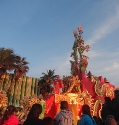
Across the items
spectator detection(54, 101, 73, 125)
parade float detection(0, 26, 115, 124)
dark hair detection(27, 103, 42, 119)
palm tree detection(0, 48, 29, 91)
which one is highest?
palm tree detection(0, 48, 29, 91)

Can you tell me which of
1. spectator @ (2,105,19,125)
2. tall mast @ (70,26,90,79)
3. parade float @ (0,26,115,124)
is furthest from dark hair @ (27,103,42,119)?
→ tall mast @ (70,26,90,79)

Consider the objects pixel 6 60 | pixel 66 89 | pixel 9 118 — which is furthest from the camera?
pixel 6 60

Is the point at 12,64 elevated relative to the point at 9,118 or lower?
elevated

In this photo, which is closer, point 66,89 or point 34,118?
point 34,118

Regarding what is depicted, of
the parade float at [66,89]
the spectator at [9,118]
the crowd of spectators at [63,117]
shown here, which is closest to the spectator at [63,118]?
the crowd of spectators at [63,117]

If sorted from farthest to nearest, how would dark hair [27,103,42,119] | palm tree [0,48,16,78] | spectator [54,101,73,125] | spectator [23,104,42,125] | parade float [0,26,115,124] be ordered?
palm tree [0,48,16,78] → parade float [0,26,115,124] → spectator [54,101,73,125] → dark hair [27,103,42,119] → spectator [23,104,42,125]

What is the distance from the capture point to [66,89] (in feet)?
70.0

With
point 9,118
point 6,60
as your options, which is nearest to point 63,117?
point 9,118

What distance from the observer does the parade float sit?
17.6 meters

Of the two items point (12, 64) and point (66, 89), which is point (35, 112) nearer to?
point (66, 89)

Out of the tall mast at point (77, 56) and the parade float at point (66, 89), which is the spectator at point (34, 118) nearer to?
the parade float at point (66, 89)

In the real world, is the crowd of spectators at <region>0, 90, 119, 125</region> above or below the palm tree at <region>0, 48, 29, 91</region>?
below

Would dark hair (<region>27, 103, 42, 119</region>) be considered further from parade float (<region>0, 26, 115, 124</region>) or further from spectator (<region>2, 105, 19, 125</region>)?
parade float (<region>0, 26, 115, 124</region>)

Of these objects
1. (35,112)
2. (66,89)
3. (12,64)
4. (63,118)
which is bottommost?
(63,118)
